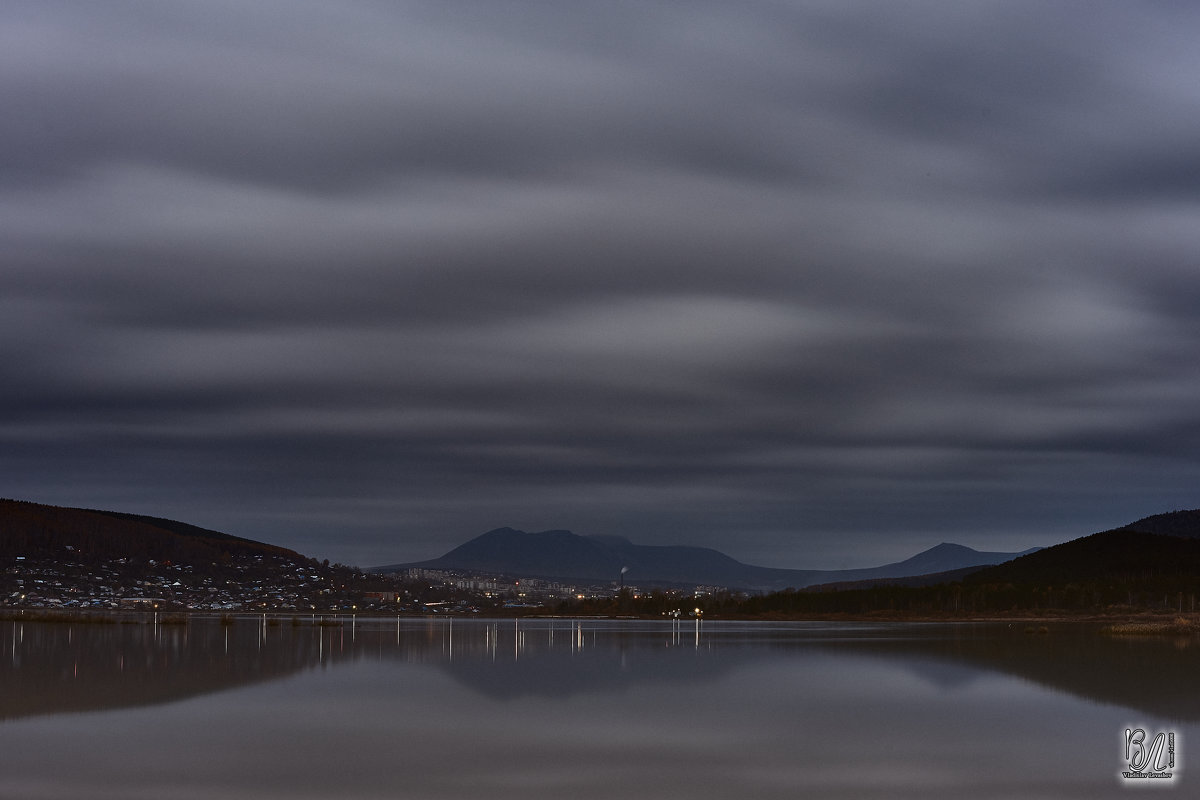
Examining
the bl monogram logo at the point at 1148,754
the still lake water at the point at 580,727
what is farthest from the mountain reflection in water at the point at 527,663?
the bl monogram logo at the point at 1148,754

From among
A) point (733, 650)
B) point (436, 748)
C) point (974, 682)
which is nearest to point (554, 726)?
point (436, 748)

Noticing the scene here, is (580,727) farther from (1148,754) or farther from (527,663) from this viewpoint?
(527,663)

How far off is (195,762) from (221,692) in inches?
599

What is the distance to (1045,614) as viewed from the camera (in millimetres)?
179125

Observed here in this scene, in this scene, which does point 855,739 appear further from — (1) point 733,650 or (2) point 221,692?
(1) point 733,650

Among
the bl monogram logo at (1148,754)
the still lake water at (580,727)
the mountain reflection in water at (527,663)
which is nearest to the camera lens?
the still lake water at (580,727)

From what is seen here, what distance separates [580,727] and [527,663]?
26.6 meters

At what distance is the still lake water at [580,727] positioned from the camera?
848 inches

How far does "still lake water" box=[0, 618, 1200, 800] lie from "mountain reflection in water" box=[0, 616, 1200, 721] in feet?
0.87

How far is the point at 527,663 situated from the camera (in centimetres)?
5625

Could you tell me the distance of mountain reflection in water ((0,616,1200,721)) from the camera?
37.9 meters

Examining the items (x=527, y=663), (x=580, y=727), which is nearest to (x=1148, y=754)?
(x=580, y=727)

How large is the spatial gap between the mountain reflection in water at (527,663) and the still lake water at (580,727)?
0.27 meters

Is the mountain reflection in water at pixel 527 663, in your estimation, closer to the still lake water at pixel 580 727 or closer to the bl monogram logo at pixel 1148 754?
the still lake water at pixel 580 727
